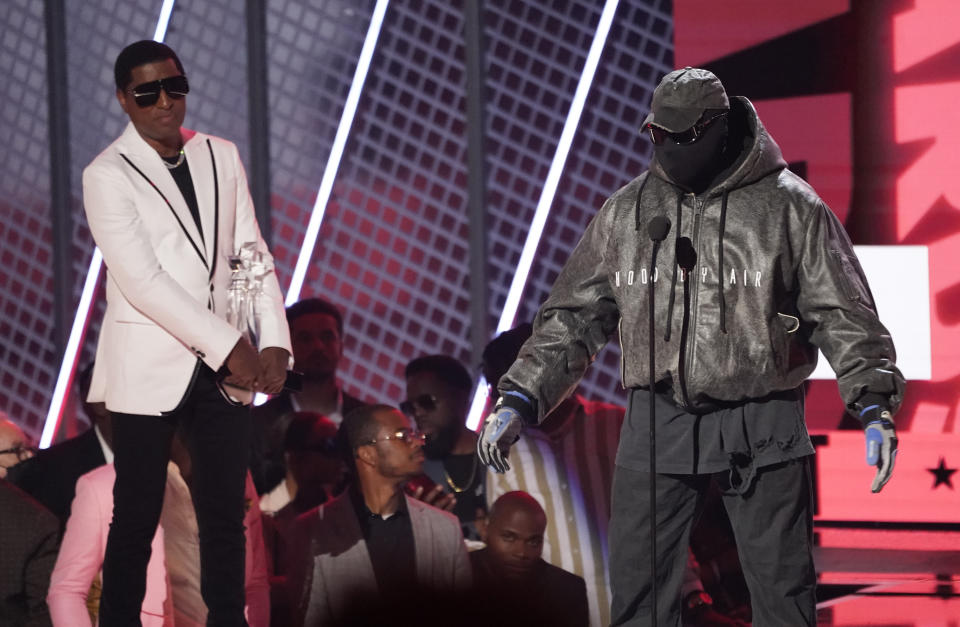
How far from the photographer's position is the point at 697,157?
2264 millimetres

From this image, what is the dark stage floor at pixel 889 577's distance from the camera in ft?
12.6

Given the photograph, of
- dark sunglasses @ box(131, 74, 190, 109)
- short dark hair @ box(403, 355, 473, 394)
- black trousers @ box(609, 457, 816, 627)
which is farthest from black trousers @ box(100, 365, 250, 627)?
short dark hair @ box(403, 355, 473, 394)

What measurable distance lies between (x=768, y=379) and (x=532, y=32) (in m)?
3.58

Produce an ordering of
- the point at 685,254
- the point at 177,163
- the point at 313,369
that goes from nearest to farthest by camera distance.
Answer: the point at 685,254 < the point at 177,163 < the point at 313,369

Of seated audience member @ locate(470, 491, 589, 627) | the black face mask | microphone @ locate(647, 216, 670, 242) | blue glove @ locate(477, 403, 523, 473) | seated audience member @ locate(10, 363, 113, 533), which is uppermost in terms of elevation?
the black face mask

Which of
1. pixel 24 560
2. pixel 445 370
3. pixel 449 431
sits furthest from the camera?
pixel 445 370

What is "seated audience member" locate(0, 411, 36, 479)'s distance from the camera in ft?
13.3

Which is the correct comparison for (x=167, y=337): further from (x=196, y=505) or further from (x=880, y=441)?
(x=880, y=441)

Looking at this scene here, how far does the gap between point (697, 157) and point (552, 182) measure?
10.8ft

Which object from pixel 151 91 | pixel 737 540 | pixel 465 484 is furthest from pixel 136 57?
pixel 465 484

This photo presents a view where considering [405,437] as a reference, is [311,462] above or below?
below

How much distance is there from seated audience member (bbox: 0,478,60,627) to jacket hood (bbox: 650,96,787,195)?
1915 millimetres

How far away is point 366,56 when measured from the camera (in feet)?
18.8

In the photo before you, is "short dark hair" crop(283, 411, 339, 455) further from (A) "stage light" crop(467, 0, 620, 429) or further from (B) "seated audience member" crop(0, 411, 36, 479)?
(A) "stage light" crop(467, 0, 620, 429)
